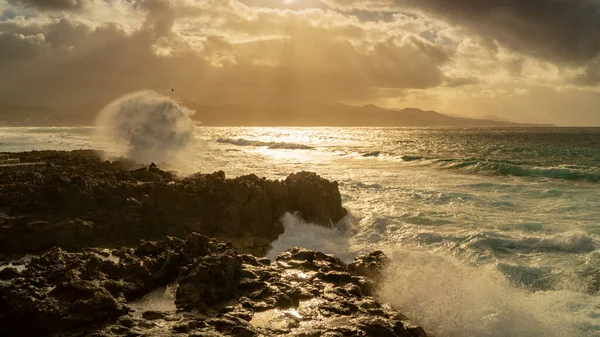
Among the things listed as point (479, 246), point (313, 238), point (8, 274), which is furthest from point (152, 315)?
point (479, 246)

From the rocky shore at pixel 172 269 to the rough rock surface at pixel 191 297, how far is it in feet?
0.07

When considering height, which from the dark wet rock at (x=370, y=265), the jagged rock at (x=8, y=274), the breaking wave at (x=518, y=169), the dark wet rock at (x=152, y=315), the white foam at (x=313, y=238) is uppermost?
the breaking wave at (x=518, y=169)

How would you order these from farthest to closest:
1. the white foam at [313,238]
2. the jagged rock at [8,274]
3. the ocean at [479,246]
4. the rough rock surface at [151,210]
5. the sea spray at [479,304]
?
the white foam at [313,238], the rough rock surface at [151,210], the ocean at [479,246], the jagged rock at [8,274], the sea spray at [479,304]

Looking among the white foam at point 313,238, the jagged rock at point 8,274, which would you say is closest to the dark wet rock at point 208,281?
the jagged rock at point 8,274

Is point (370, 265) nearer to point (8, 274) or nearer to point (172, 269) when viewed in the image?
point (172, 269)

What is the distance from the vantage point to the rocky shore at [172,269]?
723 centimetres

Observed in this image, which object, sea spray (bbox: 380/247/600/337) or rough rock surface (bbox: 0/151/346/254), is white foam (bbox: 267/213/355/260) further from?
sea spray (bbox: 380/247/600/337)

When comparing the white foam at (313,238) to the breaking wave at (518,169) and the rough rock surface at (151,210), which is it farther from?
the breaking wave at (518,169)

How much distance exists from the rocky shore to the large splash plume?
21.0m

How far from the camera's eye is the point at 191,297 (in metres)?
8.15

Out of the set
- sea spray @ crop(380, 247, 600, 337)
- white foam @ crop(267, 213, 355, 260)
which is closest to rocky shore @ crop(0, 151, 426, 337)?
white foam @ crop(267, 213, 355, 260)

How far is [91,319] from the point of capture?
23.4 ft

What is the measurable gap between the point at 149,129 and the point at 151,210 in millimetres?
26457

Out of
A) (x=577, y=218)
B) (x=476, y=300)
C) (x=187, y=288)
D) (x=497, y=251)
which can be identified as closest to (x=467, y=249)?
(x=497, y=251)
